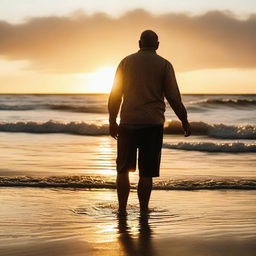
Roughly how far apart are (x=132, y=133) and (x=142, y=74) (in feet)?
1.80

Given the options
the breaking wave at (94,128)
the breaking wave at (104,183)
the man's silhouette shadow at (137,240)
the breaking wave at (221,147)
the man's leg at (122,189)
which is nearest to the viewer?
the man's silhouette shadow at (137,240)

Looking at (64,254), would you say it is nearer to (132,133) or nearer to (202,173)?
(132,133)

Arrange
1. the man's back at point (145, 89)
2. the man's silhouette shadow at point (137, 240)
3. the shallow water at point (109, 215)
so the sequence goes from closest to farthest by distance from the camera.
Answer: the man's silhouette shadow at point (137, 240) → the shallow water at point (109, 215) → the man's back at point (145, 89)

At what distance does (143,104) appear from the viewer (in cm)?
581

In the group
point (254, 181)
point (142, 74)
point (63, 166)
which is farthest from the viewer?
point (63, 166)

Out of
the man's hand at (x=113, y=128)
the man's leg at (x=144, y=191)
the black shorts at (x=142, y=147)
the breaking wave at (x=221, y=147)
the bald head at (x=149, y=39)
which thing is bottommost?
the breaking wave at (x=221, y=147)

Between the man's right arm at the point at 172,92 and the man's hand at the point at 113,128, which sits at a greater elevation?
the man's right arm at the point at 172,92

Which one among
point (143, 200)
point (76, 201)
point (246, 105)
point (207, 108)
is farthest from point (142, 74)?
point (246, 105)

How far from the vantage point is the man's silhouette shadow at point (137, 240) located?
14.4 feet

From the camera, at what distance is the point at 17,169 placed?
9.59m

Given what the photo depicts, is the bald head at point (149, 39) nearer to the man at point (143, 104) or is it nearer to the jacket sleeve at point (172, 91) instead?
the man at point (143, 104)

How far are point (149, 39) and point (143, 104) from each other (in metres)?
0.61

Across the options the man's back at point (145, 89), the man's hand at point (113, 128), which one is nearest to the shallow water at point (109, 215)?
the man's hand at point (113, 128)

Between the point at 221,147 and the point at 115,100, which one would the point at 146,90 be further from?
the point at 221,147
